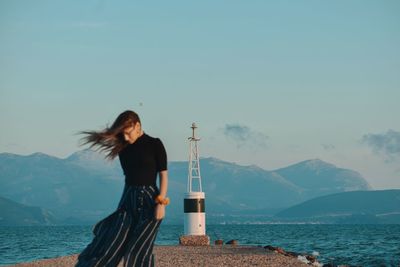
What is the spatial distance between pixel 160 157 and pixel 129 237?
0.87 m

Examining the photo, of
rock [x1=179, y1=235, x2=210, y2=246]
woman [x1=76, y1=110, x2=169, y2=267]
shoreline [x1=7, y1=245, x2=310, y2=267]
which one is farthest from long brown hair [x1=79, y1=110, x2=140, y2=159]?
rock [x1=179, y1=235, x2=210, y2=246]

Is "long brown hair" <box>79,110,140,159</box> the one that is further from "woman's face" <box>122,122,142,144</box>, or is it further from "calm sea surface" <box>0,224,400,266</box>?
"calm sea surface" <box>0,224,400,266</box>

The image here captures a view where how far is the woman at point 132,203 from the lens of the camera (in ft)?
33.1

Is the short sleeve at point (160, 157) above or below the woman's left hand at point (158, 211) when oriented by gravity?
above

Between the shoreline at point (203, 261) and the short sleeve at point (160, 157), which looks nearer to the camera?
the short sleeve at point (160, 157)

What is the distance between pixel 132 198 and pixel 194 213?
23248mm

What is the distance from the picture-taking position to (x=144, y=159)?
33.4 feet

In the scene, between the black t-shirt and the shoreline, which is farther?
the shoreline

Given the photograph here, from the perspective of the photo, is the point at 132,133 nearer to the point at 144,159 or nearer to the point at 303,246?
the point at 144,159

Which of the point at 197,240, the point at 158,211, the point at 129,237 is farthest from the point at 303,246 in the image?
the point at 158,211

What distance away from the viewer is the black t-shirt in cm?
1018

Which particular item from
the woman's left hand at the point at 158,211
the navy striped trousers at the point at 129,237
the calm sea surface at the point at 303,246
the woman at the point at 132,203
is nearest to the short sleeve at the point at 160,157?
the woman at the point at 132,203

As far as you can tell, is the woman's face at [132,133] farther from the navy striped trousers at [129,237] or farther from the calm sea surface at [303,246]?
the calm sea surface at [303,246]

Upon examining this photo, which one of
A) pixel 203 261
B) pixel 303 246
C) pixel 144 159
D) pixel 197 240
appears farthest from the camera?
pixel 303 246
